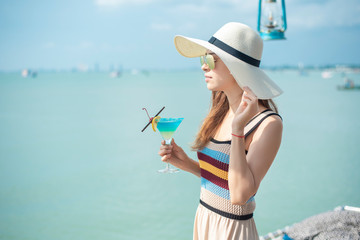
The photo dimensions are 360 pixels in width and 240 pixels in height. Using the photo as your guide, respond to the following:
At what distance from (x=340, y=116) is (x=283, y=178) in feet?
32.4

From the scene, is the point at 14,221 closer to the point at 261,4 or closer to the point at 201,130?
the point at 261,4

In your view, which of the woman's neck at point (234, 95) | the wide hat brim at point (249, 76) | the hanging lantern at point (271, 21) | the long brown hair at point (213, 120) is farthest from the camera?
the hanging lantern at point (271, 21)

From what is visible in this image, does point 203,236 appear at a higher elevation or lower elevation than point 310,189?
higher

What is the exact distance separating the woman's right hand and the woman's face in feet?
1.24

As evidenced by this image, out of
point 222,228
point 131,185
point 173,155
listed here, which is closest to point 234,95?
point 173,155

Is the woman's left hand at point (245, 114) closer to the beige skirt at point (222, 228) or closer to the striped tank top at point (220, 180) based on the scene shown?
the striped tank top at point (220, 180)

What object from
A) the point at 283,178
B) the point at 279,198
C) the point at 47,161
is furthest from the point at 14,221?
the point at 283,178

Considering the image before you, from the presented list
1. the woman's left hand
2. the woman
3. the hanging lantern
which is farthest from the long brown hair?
the hanging lantern

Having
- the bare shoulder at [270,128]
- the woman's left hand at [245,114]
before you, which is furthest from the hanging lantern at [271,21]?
the woman's left hand at [245,114]

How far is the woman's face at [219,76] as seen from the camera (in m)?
1.65

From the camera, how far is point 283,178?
7.90 metres

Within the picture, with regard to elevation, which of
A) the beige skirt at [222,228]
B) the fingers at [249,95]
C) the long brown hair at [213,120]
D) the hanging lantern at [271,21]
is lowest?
the beige skirt at [222,228]

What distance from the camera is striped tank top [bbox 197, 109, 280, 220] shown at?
163 cm

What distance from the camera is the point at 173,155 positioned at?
191 centimetres
